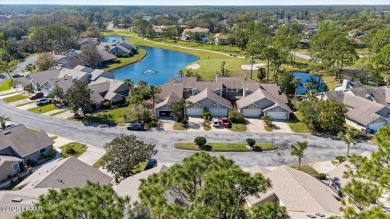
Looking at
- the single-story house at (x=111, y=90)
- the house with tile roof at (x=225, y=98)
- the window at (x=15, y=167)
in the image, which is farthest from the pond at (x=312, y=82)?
the window at (x=15, y=167)

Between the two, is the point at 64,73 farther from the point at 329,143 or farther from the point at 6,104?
the point at 329,143

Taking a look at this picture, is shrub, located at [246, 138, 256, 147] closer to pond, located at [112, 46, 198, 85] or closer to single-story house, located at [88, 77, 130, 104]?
single-story house, located at [88, 77, 130, 104]

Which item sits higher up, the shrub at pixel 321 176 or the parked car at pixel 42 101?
the parked car at pixel 42 101

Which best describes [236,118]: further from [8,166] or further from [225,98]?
[8,166]

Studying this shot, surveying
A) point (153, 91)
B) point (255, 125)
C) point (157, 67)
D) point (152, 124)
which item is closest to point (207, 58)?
point (157, 67)

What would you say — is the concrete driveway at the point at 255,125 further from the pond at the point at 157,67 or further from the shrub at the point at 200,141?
the pond at the point at 157,67

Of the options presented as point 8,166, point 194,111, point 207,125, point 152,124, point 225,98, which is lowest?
point 207,125

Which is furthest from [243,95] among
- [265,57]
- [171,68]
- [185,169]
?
[185,169]
